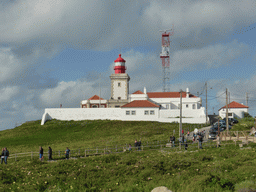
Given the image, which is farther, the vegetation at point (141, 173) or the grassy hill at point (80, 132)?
the grassy hill at point (80, 132)

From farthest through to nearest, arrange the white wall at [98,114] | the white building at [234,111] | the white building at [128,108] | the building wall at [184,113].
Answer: the white building at [234,111], the building wall at [184,113], the white building at [128,108], the white wall at [98,114]

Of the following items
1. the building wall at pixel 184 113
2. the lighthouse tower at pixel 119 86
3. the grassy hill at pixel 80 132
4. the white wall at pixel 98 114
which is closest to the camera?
the grassy hill at pixel 80 132

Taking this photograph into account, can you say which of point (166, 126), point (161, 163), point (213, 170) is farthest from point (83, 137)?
point (213, 170)

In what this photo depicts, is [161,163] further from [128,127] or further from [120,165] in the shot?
Answer: [128,127]

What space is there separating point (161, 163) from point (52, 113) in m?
54.8

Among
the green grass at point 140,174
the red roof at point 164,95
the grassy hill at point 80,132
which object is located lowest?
the green grass at point 140,174

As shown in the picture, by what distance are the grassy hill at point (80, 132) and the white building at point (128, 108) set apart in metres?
3.22

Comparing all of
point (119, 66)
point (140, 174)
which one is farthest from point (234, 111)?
point (140, 174)

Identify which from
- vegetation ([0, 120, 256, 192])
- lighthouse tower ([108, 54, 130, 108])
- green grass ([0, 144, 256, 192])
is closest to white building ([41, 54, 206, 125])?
lighthouse tower ([108, 54, 130, 108])

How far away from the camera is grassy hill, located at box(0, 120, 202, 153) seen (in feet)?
168

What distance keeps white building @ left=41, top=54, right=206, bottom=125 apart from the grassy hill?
322 cm

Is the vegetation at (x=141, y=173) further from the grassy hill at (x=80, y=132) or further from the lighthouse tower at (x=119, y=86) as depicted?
the lighthouse tower at (x=119, y=86)

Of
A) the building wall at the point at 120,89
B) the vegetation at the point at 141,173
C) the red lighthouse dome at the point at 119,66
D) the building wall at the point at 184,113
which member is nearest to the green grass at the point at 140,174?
the vegetation at the point at 141,173

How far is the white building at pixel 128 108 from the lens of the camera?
223ft
